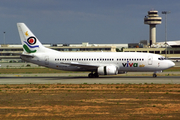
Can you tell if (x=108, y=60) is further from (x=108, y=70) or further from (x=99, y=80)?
(x=99, y=80)

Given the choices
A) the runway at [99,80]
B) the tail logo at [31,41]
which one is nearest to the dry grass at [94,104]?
the runway at [99,80]

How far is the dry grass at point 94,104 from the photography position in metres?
17.6

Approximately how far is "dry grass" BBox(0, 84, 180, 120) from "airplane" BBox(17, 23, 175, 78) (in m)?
13.7

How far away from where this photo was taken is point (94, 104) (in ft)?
69.5

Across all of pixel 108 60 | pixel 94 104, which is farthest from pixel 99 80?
pixel 94 104

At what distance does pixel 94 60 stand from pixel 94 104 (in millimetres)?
22718

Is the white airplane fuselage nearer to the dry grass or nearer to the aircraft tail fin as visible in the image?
the aircraft tail fin

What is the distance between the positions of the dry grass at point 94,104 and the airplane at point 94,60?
13685mm

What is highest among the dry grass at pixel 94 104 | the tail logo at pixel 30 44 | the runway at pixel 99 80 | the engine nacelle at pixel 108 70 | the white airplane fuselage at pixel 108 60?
the tail logo at pixel 30 44

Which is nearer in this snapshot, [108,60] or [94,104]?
[94,104]

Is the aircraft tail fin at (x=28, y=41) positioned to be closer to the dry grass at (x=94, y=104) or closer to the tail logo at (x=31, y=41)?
the tail logo at (x=31, y=41)

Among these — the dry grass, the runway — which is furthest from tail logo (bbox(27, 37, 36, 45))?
the dry grass

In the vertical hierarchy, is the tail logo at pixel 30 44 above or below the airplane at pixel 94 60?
above

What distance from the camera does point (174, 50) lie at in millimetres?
125750
